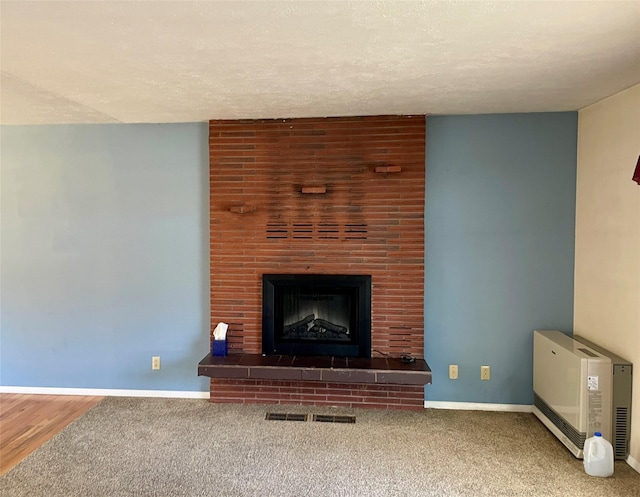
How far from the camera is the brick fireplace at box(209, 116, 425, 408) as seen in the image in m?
3.27

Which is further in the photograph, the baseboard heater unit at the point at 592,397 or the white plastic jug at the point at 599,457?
the baseboard heater unit at the point at 592,397

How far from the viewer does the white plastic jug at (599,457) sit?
2400mm

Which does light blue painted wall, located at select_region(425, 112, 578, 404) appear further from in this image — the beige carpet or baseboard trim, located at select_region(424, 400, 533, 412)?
the beige carpet

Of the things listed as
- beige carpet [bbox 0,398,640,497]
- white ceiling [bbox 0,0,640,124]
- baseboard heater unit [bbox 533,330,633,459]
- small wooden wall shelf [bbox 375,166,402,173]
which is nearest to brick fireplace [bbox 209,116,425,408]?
small wooden wall shelf [bbox 375,166,402,173]

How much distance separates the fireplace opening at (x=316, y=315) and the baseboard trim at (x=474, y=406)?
2.25 feet

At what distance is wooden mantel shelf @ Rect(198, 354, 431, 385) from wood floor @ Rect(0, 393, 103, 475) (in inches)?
43.4

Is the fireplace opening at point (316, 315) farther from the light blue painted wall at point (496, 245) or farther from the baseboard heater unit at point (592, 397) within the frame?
the baseboard heater unit at point (592, 397)

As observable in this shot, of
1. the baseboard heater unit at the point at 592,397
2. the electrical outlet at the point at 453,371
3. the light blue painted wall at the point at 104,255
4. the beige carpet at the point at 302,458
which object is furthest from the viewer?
the light blue painted wall at the point at 104,255

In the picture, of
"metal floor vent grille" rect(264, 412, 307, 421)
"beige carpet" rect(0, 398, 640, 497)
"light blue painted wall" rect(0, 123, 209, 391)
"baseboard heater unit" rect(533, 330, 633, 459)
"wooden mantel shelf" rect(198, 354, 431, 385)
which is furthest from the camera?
"light blue painted wall" rect(0, 123, 209, 391)

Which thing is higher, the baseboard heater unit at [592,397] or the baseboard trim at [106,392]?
the baseboard heater unit at [592,397]

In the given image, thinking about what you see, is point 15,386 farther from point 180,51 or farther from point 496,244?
point 496,244

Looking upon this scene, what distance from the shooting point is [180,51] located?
2.01m

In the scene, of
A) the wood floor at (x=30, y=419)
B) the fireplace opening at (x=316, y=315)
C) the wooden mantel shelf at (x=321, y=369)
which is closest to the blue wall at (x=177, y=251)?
the wood floor at (x=30, y=419)

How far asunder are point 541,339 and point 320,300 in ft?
5.52
